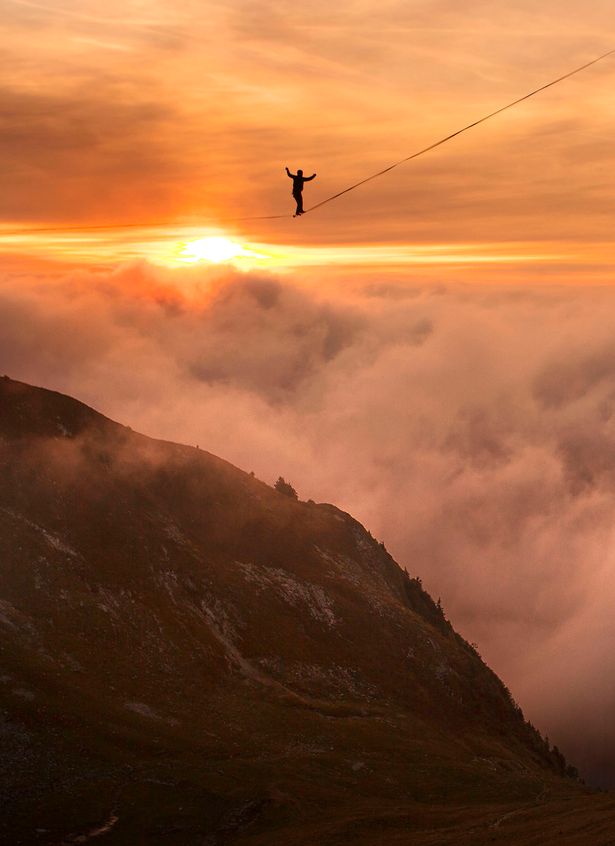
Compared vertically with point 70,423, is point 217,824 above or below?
below

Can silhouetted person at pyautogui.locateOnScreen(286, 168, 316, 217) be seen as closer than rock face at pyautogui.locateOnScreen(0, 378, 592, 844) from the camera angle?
Yes

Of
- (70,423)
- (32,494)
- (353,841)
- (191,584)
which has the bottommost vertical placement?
(353,841)

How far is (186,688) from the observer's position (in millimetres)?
148750

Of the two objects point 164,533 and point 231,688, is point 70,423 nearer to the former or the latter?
point 164,533

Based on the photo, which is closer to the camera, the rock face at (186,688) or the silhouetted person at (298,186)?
the silhouetted person at (298,186)

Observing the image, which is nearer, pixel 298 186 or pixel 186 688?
pixel 298 186

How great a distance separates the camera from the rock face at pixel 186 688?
11006 cm

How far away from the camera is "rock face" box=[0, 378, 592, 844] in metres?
110

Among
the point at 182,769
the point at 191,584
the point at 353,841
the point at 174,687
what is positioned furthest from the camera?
the point at 191,584

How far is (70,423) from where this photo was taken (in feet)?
639

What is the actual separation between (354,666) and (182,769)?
64947 millimetres

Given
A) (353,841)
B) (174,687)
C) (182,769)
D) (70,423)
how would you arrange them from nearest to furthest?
(353,841) < (182,769) < (174,687) < (70,423)

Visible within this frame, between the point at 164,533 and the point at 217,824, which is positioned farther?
the point at 164,533

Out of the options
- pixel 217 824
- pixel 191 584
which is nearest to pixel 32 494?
pixel 191 584
